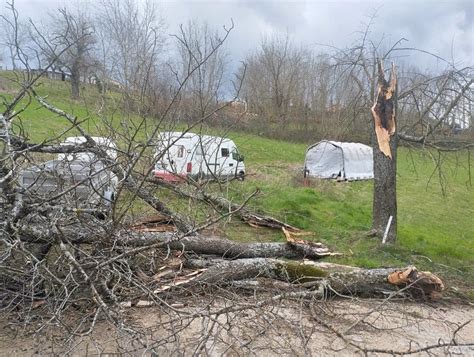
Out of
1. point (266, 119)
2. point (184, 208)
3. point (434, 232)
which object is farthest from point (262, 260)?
point (266, 119)

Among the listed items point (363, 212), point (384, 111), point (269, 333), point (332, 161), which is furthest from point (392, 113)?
point (332, 161)

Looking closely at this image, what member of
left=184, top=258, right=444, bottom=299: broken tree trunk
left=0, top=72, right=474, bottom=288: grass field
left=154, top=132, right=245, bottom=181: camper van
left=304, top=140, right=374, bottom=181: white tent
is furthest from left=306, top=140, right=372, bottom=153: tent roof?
left=184, top=258, right=444, bottom=299: broken tree trunk

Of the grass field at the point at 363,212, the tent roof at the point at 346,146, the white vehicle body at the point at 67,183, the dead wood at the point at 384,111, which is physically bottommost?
the grass field at the point at 363,212

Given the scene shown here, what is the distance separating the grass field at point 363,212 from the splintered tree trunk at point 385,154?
501 mm

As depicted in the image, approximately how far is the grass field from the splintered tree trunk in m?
0.50

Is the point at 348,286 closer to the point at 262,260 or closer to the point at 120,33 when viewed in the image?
the point at 262,260

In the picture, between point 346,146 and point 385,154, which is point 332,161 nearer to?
point 346,146

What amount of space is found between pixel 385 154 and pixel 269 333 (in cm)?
571

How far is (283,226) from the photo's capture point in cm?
866

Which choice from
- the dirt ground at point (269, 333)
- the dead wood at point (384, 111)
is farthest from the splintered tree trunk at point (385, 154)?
the dirt ground at point (269, 333)

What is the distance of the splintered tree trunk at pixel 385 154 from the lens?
8453 millimetres

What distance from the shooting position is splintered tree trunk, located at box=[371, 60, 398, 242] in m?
8.45

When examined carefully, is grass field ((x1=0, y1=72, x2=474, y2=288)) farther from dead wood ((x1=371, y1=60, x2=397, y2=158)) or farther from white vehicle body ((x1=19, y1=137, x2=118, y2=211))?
white vehicle body ((x1=19, y1=137, x2=118, y2=211))

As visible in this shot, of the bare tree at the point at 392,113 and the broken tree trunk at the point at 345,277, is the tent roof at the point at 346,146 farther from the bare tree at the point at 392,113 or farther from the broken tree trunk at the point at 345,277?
the broken tree trunk at the point at 345,277
